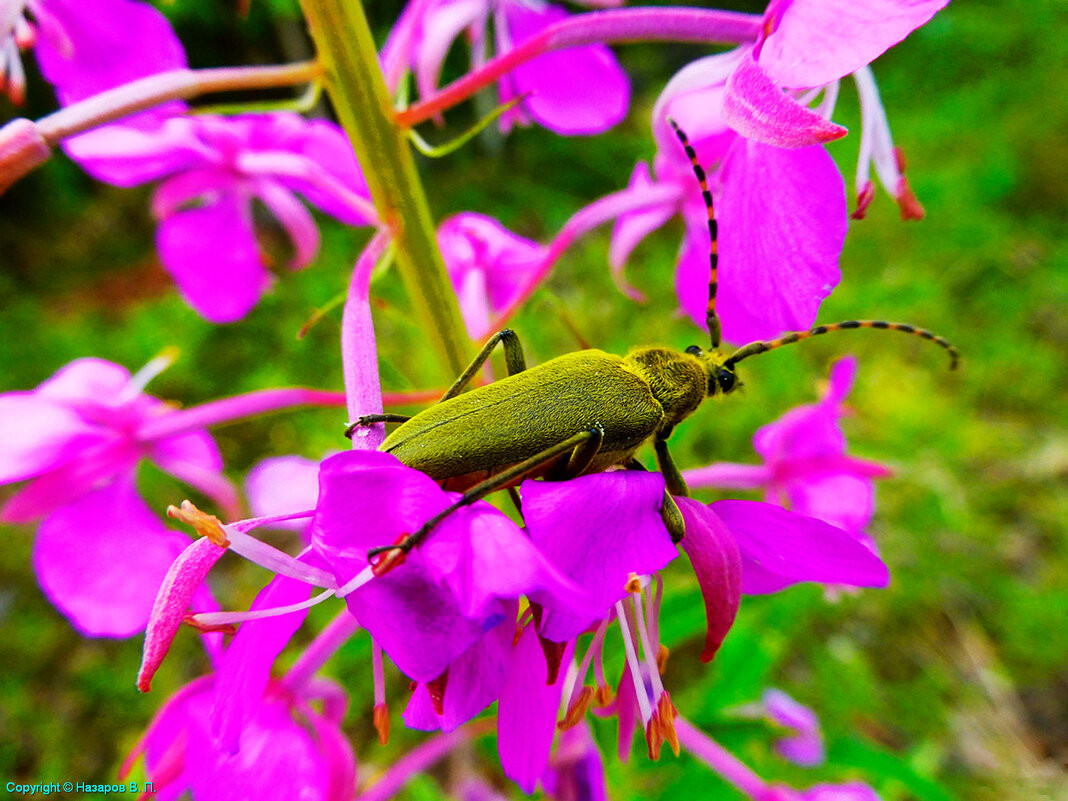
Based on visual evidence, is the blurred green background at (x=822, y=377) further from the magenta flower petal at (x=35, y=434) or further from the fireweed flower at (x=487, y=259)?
the magenta flower petal at (x=35, y=434)

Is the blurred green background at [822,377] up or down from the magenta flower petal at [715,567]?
down

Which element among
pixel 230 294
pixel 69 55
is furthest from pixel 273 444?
pixel 69 55

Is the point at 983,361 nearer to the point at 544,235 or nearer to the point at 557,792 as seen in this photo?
the point at 544,235

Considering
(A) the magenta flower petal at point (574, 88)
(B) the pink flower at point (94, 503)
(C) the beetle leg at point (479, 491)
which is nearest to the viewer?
(C) the beetle leg at point (479, 491)

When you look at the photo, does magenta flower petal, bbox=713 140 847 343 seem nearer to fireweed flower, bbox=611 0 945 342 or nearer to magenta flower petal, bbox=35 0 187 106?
fireweed flower, bbox=611 0 945 342

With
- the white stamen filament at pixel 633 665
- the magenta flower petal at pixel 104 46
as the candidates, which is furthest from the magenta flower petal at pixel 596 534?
the magenta flower petal at pixel 104 46

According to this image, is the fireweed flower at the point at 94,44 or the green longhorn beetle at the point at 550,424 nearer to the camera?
the green longhorn beetle at the point at 550,424

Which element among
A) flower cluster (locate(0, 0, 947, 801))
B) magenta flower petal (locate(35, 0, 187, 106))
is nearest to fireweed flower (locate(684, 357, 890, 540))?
flower cluster (locate(0, 0, 947, 801))
